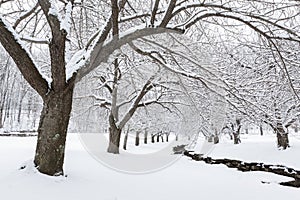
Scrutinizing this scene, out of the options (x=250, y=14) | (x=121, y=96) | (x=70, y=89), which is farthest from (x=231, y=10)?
(x=121, y=96)

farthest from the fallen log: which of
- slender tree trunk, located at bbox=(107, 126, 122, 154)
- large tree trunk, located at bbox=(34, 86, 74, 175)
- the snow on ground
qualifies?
large tree trunk, located at bbox=(34, 86, 74, 175)

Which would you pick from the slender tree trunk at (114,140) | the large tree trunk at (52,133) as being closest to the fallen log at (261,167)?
the slender tree trunk at (114,140)

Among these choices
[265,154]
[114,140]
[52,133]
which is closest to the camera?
[52,133]

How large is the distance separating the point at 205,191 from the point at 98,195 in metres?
2.08

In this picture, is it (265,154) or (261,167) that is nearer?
(261,167)

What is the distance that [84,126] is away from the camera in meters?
14.4

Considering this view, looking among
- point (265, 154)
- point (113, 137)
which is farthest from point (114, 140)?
point (265, 154)

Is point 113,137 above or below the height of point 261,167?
above

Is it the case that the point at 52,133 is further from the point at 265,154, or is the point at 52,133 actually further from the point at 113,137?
the point at 265,154

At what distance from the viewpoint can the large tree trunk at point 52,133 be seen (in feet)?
14.7

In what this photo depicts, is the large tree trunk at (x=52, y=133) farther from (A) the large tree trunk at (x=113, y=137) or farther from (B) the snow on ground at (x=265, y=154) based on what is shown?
(B) the snow on ground at (x=265, y=154)

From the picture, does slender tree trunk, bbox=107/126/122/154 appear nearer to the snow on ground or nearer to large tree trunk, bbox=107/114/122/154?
large tree trunk, bbox=107/114/122/154

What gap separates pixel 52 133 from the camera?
14.9ft

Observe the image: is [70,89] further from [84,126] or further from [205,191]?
[84,126]
